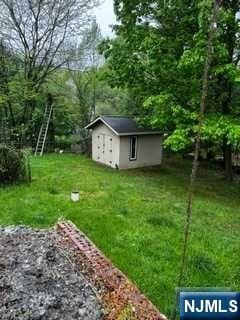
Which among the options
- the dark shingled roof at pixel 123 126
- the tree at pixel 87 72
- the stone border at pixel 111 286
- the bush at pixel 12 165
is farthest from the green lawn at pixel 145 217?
the tree at pixel 87 72

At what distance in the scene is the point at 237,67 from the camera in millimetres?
12945

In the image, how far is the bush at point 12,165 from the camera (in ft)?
38.2

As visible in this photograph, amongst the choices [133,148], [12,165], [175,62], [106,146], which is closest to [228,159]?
[133,148]

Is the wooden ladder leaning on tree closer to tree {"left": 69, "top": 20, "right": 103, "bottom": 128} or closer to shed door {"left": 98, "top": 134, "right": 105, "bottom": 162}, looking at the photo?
tree {"left": 69, "top": 20, "right": 103, "bottom": 128}

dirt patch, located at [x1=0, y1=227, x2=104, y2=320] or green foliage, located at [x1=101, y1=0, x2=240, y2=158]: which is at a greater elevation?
green foliage, located at [x1=101, y1=0, x2=240, y2=158]

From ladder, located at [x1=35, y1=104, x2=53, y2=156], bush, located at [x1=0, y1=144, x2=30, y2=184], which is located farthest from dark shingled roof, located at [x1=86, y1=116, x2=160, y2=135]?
bush, located at [x1=0, y1=144, x2=30, y2=184]

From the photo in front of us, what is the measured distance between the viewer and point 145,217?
9.59 meters

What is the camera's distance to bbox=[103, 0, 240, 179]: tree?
12305mm

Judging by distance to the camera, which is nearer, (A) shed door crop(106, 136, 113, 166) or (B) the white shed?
(B) the white shed

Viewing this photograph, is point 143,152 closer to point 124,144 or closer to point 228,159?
point 124,144

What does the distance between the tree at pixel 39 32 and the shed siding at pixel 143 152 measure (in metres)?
5.85

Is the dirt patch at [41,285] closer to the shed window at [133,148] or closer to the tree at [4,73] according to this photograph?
the shed window at [133,148]

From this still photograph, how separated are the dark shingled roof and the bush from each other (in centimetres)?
612

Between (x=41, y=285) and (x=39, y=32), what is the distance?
56.7ft
